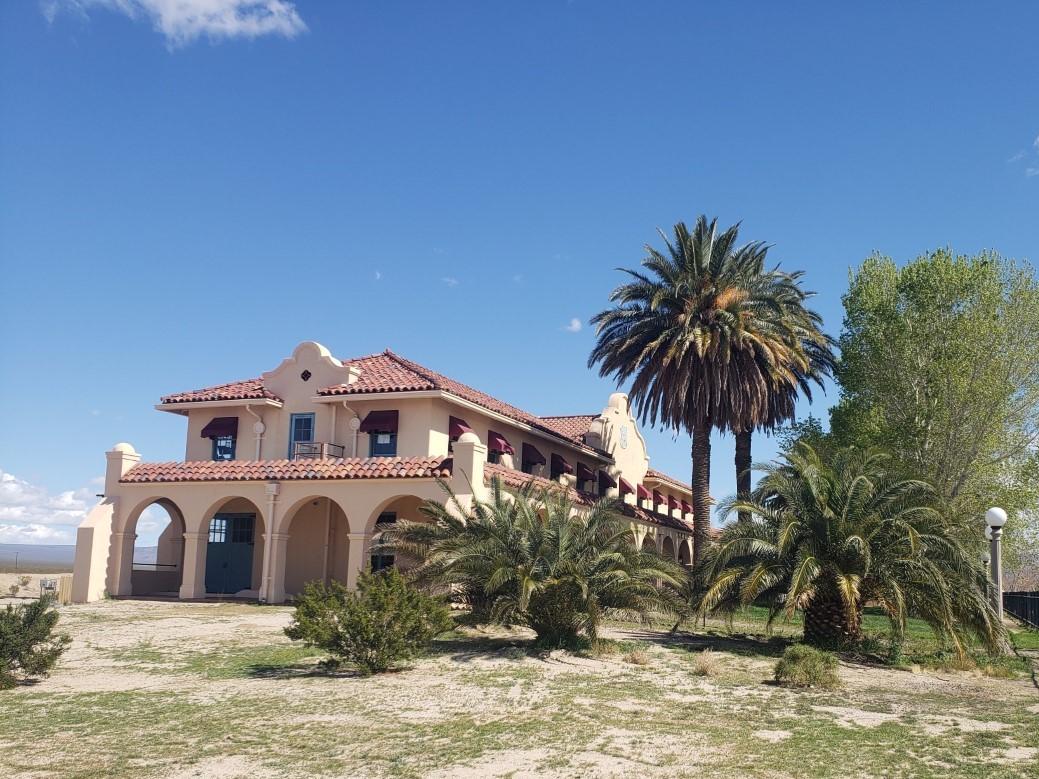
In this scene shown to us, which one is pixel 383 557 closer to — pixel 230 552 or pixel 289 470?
pixel 289 470

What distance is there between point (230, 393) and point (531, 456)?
11340mm

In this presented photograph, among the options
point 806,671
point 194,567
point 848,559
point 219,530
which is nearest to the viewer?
point 806,671

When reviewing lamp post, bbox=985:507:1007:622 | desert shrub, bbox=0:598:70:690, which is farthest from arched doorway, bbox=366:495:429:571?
lamp post, bbox=985:507:1007:622

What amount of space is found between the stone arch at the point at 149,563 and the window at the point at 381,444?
657 cm

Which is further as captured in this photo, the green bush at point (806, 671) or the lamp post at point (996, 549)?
the lamp post at point (996, 549)

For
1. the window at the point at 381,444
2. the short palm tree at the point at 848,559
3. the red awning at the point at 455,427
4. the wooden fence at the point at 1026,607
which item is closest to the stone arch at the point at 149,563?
the window at the point at 381,444

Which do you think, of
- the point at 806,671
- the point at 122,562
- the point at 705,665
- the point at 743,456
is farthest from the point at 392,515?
the point at 806,671

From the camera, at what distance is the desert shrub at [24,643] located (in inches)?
595

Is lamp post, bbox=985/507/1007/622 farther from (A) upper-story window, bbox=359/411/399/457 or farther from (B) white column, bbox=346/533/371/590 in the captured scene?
(A) upper-story window, bbox=359/411/399/457

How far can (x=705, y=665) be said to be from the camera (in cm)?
1720

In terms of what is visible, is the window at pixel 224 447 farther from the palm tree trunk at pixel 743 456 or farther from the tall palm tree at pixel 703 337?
the palm tree trunk at pixel 743 456

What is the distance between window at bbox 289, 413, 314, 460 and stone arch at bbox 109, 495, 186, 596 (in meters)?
4.36

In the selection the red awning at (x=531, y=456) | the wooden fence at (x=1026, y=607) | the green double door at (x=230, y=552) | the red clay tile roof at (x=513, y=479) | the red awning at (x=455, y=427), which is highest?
the red awning at (x=455, y=427)

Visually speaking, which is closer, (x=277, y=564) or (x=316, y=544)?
(x=277, y=564)
